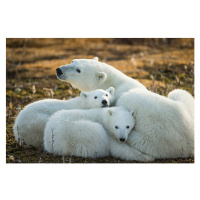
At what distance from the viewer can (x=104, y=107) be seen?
6.83 m

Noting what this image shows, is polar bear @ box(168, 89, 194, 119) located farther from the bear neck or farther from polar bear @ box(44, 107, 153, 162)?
polar bear @ box(44, 107, 153, 162)

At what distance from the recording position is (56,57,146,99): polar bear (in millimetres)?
7441

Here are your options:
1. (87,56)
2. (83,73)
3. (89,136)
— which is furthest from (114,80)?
(87,56)

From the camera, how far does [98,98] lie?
6.86 meters

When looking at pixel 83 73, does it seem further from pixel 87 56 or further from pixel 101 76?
pixel 87 56

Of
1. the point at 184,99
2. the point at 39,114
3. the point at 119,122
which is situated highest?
the point at 184,99

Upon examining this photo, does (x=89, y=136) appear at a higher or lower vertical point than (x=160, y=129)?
lower

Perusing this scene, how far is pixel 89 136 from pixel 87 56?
8404 mm

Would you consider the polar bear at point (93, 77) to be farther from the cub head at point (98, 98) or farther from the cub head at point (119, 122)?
the cub head at point (119, 122)

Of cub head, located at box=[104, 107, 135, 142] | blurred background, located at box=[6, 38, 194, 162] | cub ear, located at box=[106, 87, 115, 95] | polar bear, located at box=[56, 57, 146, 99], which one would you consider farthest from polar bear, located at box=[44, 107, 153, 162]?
blurred background, located at box=[6, 38, 194, 162]

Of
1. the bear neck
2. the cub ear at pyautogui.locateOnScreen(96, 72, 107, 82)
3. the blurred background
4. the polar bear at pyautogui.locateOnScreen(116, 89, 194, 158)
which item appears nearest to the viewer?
the polar bear at pyautogui.locateOnScreen(116, 89, 194, 158)

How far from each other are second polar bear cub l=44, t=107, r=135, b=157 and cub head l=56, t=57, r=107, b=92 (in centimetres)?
137

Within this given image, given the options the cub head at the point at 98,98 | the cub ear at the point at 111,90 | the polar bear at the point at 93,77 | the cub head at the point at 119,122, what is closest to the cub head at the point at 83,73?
the polar bear at the point at 93,77

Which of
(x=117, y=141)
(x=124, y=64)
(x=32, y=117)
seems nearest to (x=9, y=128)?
(x=32, y=117)
